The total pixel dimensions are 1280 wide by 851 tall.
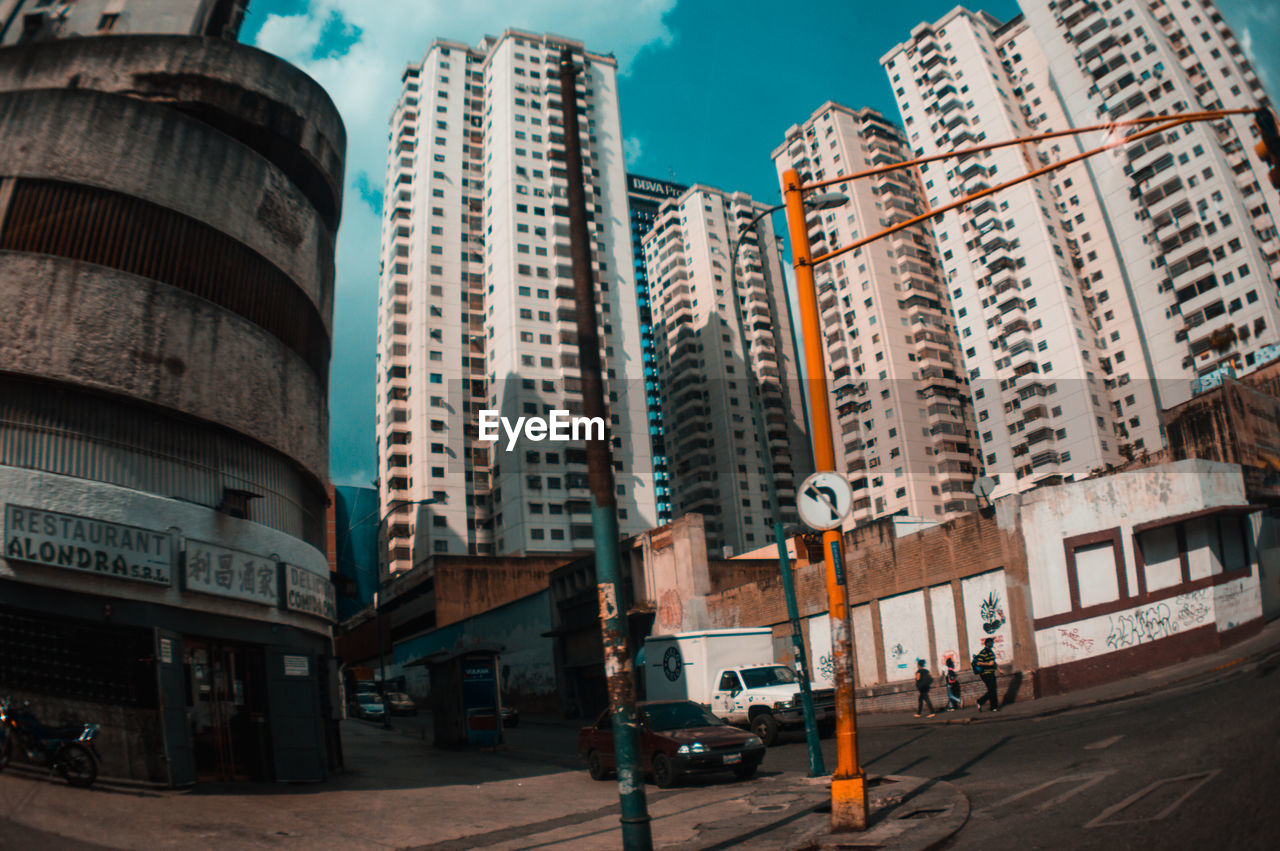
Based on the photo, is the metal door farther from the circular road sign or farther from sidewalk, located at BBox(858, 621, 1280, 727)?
sidewalk, located at BBox(858, 621, 1280, 727)

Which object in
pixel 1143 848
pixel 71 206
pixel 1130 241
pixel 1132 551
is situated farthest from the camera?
pixel 1130 241

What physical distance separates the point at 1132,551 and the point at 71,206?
26.2 metres

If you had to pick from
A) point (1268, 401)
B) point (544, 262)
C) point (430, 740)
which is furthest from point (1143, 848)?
point (544, 262)

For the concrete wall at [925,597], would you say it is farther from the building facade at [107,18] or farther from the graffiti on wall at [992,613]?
the building facade at [107,18]

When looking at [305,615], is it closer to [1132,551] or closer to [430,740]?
[430,740]

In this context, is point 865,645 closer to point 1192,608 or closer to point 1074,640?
point 1074,640

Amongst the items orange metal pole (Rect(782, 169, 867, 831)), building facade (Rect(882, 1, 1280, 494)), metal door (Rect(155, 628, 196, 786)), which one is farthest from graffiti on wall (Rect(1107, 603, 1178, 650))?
building facade (Rect(882, 1, 1280, 494))

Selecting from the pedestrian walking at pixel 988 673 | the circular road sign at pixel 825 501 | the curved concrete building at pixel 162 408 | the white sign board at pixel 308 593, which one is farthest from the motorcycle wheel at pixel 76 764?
the pedestrian walking at pixel 988 673

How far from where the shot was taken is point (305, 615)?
63.2 ft

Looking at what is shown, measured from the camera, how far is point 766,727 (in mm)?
20359

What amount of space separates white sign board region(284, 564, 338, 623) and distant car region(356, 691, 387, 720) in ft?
72.1

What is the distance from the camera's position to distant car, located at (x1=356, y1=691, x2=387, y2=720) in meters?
41.5

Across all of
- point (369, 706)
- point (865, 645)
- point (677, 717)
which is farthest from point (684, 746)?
point (369, 706)

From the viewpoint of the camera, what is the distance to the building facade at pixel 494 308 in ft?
285
